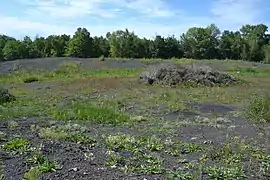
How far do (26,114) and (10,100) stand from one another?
352 centimetres

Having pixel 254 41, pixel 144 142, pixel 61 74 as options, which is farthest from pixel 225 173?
pixel 254 41

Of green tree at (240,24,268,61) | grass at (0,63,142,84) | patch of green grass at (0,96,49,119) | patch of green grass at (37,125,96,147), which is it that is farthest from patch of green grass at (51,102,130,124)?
green tree at (240,24,268,61)

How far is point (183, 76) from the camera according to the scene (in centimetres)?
2217

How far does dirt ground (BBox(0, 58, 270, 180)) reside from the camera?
18.3 feet

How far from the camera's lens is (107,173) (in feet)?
17.8

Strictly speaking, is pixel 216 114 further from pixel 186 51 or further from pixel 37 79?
pixel 186 51

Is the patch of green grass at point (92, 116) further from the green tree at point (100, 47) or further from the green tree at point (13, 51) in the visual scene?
the green tree at point (100, 47)

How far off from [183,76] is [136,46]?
101 ft

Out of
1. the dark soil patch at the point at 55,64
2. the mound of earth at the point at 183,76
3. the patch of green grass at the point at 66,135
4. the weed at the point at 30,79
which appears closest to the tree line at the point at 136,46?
the dark soil patch at the point at 55,64

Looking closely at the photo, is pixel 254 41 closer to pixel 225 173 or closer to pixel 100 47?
pixel 100 47

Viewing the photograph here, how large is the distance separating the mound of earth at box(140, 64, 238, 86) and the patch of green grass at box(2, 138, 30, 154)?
15030 mm

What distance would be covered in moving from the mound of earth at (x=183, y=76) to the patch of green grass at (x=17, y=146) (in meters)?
15.0

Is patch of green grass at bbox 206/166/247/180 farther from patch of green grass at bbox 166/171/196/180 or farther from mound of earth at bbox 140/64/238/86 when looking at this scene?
mound of earth at bbox 140/64/238/86

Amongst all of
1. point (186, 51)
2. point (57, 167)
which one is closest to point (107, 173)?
point (57, 167)
